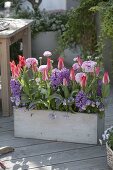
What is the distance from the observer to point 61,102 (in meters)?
3.18

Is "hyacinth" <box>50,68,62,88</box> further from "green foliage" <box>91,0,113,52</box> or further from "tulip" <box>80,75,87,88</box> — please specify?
"green foliage" <box>91,0,113,52</box>

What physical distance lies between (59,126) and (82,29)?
6.82ft

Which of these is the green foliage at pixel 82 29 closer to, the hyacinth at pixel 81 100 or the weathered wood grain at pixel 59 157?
the hyacinth at pixel 81 100

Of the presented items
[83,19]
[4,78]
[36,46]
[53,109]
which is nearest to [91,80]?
[53,109]

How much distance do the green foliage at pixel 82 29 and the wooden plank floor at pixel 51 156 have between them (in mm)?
1976

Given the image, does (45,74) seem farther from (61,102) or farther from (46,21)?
(46,21)

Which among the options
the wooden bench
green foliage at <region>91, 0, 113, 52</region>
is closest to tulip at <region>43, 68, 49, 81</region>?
the wooden bench

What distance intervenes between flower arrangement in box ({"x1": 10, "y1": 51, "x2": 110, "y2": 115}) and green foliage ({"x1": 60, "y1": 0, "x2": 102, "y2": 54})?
171cm

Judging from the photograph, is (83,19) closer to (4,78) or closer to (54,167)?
(4,78)

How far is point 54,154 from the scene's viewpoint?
3.08m

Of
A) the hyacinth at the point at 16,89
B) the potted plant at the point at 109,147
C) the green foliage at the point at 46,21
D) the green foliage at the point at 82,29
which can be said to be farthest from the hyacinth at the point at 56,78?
the green foliage at the point at 46,21

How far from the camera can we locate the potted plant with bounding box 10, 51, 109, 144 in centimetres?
312

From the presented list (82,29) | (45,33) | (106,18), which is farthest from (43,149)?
(45,33)

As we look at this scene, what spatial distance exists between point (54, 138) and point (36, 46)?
2.75 metres
